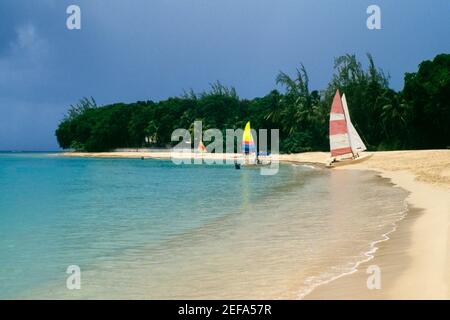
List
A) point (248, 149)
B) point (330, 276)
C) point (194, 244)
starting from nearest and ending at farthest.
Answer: point (330, 276), point (194, 244), point (248, 149)

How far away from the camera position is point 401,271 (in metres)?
6.42

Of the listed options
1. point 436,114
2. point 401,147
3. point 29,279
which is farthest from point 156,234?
point 401,147

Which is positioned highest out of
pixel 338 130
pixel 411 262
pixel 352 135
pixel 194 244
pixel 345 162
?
pixel 338 130

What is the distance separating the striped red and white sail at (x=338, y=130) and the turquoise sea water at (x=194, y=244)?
Result: 69.0ft

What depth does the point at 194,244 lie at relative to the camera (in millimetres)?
9930

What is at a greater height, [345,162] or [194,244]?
[194,244]

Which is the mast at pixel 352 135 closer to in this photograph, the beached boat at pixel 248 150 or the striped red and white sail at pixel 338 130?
the striped red and white sail at pixel 338 130

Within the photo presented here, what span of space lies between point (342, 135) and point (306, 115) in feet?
91.4

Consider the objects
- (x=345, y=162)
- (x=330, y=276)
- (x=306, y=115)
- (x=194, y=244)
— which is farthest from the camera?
(x=306, y=115)

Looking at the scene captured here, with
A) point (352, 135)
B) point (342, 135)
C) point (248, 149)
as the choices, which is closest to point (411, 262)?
point (342, 135)

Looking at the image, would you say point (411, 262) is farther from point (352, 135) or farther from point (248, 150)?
point (248, 150)

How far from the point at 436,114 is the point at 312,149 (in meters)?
21.5

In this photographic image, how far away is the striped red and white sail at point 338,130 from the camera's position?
3931 centimetres

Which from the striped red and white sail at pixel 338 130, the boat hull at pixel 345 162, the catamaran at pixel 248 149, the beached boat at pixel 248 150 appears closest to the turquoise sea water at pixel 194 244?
the striped red and white sail at pixel 338 130
